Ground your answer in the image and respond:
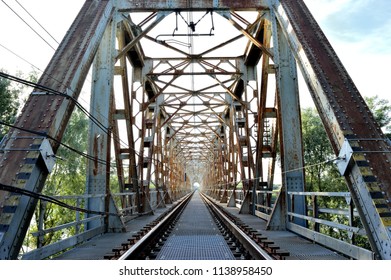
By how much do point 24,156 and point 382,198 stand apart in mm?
4566

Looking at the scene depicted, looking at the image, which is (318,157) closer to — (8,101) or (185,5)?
(185,5)

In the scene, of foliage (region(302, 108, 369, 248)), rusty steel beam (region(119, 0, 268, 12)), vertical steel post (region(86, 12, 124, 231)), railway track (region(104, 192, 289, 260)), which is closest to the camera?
railway track (region(104, 192, 289, 260))


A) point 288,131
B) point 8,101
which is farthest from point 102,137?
point 8,101

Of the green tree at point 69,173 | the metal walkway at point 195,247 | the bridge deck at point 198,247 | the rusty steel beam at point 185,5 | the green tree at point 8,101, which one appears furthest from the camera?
the green tree at point 69,173

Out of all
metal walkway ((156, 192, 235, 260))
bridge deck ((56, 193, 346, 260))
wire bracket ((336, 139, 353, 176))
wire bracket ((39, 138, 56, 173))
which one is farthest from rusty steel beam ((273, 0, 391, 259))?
wire bracket ((39, 138, 56, 173))

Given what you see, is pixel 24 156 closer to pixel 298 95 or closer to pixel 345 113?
pixel 345 113

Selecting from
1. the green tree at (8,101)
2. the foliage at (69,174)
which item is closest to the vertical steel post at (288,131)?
the green tree at (8,101)

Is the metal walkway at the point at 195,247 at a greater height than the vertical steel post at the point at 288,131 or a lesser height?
lesser

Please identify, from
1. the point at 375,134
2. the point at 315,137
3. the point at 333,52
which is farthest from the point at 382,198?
the point at 315,137

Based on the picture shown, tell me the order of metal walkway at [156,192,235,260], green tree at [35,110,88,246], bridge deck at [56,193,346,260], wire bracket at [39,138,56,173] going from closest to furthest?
1. wire bracket at [39,138,56,173]
2. bridge deck at [56,193,346,260]
3. metal walkway at [156,192,235,260]
4. green tree at [35,110,88,246]

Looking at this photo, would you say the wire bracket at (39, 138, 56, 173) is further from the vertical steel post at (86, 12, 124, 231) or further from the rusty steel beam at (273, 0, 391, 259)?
the rusty steel beam at (273, 0, 391, 259)

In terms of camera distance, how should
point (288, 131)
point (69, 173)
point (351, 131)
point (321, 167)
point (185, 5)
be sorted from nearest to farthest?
point (351, 131) → point (288, 131) → point (185, 5) → point (69, 173) → point (321, 167)

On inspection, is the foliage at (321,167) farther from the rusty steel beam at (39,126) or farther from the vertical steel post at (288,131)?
the rusty steel beam at (39,126)

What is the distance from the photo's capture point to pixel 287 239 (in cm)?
619
